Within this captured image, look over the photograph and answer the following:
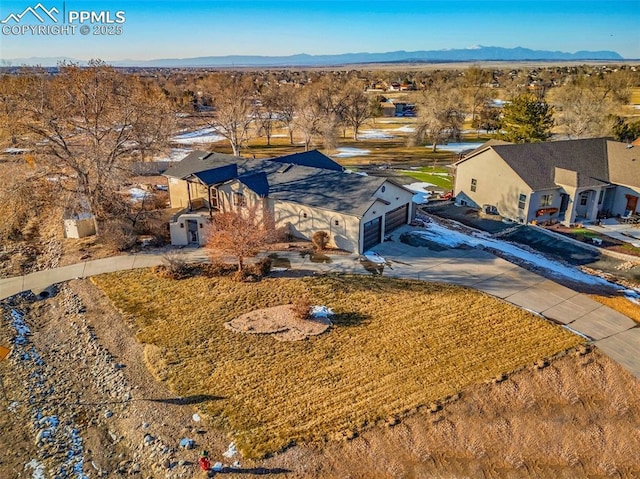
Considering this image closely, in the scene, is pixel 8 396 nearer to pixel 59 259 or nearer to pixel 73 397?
pixel 73 397

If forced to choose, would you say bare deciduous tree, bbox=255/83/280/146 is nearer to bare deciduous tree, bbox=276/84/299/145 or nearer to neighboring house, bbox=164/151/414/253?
bare deciduous tree, bbox=276/84/299/145

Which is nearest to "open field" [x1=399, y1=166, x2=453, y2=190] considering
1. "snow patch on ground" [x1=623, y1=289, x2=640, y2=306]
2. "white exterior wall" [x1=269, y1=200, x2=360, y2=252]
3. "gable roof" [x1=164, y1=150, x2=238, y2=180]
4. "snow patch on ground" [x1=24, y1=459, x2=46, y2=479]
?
"white exterior wall" [x1=269, y1=200, x2=360, y2=252]

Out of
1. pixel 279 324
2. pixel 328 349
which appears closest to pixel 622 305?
pixel 328 349

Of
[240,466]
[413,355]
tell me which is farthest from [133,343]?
[413,355]

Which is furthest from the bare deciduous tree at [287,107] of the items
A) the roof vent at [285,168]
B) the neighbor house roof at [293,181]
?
the roof vent at [285,168]

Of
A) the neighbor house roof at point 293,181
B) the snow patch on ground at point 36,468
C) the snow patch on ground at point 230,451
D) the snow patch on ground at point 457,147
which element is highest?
the neighbor house roof at point 293,181

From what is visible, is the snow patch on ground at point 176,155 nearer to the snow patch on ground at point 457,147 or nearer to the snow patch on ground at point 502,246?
the snow patch on ground at point 457,147

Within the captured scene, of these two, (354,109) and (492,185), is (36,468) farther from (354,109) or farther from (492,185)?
(354,109)
